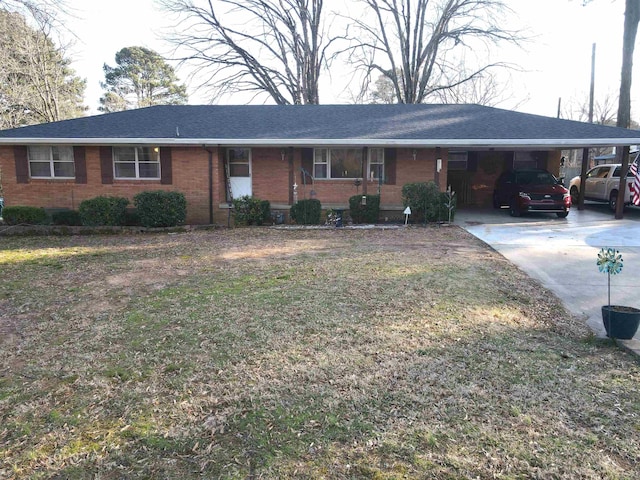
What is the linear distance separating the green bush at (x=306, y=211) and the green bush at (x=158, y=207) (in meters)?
3.37

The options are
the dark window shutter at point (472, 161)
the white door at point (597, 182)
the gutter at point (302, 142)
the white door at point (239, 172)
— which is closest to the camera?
the gutter at point (302, 142)

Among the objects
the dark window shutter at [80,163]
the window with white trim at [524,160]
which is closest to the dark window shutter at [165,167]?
the dark window shutter at [80,163]

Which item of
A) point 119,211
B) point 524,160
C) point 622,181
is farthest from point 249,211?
point 622,181

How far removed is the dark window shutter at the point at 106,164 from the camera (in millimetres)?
13844

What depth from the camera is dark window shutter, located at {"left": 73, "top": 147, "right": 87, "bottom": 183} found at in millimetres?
13812

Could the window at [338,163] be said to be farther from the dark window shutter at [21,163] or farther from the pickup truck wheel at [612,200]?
the pickup truck wheel at [612,200]

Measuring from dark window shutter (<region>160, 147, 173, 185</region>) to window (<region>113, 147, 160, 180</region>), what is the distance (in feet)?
0.49

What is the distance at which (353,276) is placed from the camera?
684cm

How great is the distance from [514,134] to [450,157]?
14.7 ft

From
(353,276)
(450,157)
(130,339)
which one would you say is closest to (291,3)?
(450,157)

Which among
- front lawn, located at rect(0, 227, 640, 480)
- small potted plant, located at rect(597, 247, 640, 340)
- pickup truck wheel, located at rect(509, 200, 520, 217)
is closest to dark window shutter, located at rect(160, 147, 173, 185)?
front lawn, located at rect(0, 227, 640, 480)

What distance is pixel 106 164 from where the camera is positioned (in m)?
13.9

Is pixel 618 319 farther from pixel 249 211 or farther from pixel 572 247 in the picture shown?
pixel 249 211

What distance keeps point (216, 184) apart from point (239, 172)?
3.61 ft
